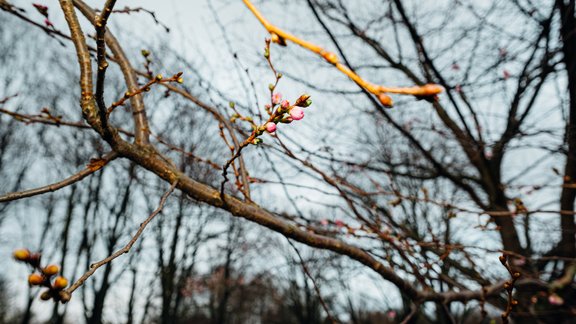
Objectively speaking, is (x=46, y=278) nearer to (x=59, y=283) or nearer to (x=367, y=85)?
(x=59, y=283)

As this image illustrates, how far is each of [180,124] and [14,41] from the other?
21.7ft

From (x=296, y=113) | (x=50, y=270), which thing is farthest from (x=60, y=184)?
(x=296, y=113)

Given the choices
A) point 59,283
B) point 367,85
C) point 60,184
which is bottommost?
point 59,283

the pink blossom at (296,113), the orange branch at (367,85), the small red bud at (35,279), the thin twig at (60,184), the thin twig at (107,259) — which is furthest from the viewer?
the thin twig at (60,184)

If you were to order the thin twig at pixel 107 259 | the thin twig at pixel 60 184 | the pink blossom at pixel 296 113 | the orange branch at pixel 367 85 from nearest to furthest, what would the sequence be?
the orange branch at pixel 367 85 → the thin twig at pixel 107 259 → the pink blossom at pixel 296 113 → the thin twig at pixel 60 184

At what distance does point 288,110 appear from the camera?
0.86 meters

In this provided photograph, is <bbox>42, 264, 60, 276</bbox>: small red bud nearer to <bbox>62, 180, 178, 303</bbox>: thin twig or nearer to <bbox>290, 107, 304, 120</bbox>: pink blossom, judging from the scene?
<bbox>62, 180, 178, 303</bbox>: thin twig

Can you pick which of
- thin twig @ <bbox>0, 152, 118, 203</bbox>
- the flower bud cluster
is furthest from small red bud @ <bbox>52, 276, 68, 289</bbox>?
thin twig @ <bbox>0, 152, 118, 203</bbox>

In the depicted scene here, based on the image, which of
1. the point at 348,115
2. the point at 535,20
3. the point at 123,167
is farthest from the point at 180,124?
the point at 535,20

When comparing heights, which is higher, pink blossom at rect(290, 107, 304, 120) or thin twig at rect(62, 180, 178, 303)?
pink blossom at rect(290, 107, 304, 120)

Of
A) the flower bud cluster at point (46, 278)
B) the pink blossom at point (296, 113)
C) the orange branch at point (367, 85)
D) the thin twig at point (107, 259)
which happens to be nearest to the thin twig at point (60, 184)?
the thin twig at point (107, 259)

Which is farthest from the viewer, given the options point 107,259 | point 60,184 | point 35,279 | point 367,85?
point 60,184

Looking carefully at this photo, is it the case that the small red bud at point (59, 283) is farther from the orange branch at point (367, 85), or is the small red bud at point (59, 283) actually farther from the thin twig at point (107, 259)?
the orange branch at point (367, 85)

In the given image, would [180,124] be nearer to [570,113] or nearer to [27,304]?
[570,113]
